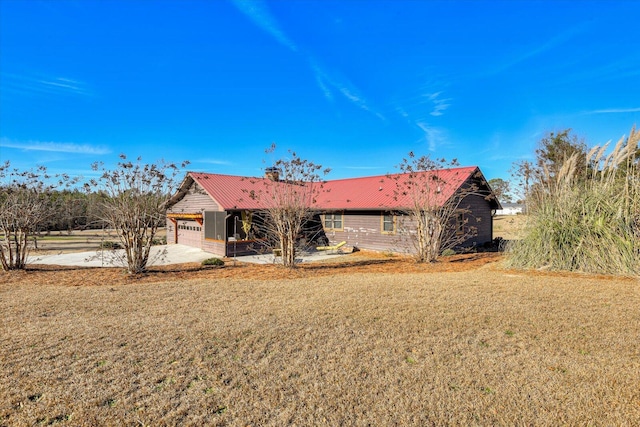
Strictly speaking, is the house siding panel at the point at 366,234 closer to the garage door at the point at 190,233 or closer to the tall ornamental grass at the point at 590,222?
the tall ornamental grass at the point at 590,222

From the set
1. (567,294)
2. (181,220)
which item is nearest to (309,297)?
(567,294)

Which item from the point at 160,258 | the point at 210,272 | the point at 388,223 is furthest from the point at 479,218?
the point at 160,258

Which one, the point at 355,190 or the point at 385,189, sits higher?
the point at 355,190

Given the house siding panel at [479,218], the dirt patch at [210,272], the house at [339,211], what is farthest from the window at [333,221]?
the dirt patch at [210,272]

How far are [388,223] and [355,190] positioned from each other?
3953 mm

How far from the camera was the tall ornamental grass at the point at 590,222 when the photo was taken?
29.3 ft

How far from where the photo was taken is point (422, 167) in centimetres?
1348

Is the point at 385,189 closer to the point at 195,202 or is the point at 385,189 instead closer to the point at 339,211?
the point at 339,211

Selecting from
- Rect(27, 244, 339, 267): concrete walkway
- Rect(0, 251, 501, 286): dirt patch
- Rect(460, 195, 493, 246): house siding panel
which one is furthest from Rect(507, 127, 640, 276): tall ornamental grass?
Rect(27, 244, 339, 267): concrete walkway

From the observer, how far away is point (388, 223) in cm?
1741

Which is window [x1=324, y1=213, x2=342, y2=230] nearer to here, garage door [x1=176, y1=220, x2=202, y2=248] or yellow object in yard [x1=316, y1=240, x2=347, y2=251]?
yellow object in yard [x1=316, y1=240, x2=347, y2=251]

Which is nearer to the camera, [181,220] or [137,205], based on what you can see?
[137,205]

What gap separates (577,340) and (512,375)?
1656 mm

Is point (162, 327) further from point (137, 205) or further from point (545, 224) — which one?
point (545, 224)
